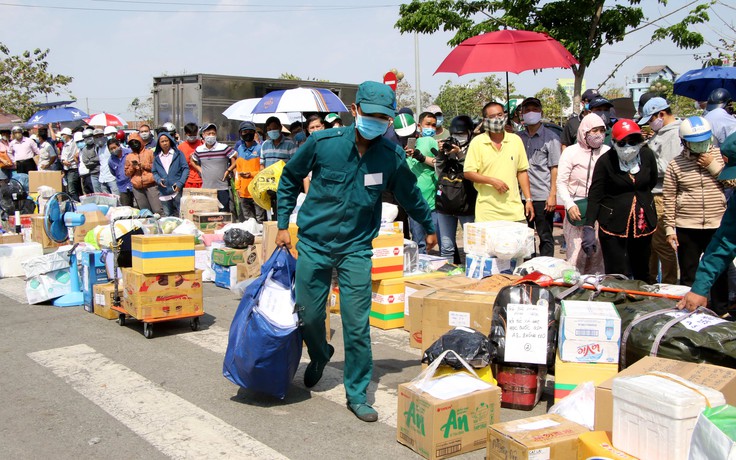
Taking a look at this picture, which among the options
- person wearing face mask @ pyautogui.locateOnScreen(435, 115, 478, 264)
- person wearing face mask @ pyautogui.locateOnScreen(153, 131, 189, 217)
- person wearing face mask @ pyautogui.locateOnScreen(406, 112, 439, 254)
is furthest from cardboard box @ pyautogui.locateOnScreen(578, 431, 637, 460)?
person wearing face mask @ pyautogui.locateOnScreen(153, 131, 189, 217)

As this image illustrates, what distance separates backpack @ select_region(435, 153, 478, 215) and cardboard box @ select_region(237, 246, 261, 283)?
8.39 ft

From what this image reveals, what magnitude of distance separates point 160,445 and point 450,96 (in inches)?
1503

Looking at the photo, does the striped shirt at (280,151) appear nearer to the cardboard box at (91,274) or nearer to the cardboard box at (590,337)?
the cardboard box at (91,274)

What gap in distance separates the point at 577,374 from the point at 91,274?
5.97 meters

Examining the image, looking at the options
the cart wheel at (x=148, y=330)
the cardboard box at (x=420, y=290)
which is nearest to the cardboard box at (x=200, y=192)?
the cart wheel at (x=148, y=330)

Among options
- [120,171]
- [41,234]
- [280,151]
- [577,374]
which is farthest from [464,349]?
[120,171]

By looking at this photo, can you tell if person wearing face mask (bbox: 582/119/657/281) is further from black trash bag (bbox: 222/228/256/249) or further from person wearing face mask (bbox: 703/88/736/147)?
black trash bag (bbox: 222/228/256/249)

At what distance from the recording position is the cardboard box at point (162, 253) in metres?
7.22

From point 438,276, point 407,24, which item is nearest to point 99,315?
point 438,276

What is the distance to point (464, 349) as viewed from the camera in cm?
492

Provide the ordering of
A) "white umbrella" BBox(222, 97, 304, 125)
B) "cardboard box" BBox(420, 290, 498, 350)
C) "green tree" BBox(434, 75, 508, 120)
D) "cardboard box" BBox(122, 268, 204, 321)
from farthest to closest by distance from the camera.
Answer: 1. "green tree" BBox(434, 75, 508, 120)
2. "white umbrella" BBox(222, 97, 304, 125)
3. "cardboard box" BBox(122, 268, 204, 321)
4. "cardboard box" BBox(420, 290, 498, 350)

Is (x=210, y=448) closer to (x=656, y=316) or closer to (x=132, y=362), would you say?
(x=132, y=362)

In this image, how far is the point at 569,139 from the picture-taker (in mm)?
10055

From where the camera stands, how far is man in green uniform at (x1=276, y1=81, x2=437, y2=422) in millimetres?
5031
